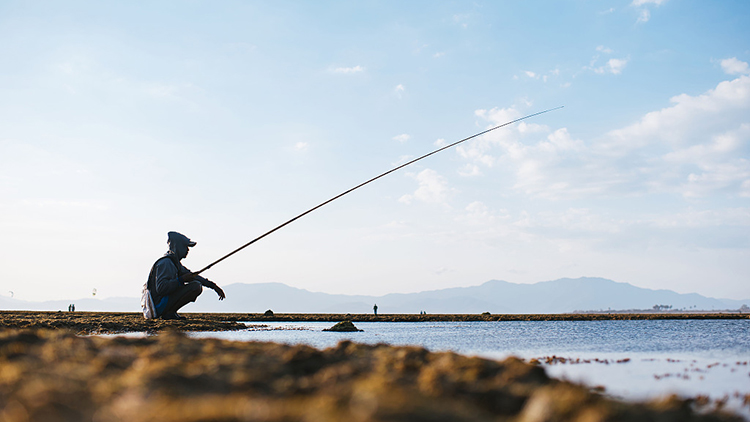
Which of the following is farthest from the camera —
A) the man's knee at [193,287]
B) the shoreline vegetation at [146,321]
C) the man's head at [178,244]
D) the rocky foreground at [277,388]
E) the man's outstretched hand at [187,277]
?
the man's head at [178,244]

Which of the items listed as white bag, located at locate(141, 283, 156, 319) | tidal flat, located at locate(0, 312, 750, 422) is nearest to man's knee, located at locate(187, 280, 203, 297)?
white bag, located at locate(141, 283, 156, 319)

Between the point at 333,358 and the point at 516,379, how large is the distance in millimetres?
3059

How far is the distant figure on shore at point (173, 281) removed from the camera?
25.9 metres

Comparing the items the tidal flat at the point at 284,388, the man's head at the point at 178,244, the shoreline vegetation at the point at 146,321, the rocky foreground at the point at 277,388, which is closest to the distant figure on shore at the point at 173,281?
the man's head at the point at 178,244

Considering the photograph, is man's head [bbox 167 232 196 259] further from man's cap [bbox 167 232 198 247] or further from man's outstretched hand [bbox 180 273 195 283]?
man's outstretched hand [bbox 180 273 195 283]

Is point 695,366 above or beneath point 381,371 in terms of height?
beneath

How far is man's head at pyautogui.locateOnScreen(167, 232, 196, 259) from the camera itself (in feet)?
88.4

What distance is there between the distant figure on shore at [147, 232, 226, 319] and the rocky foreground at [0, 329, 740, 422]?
16440 mm

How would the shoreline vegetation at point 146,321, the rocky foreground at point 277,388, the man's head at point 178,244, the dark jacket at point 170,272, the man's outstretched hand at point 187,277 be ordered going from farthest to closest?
the man's head at point 178,244 < the man's outstretched hand at point 187,277 < the dark jacket at point 170,272 < the shoreline vegetation at point 146,321 < the rocky foreground at point 277,388

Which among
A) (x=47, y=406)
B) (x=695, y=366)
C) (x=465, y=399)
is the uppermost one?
(x=47, y=406)

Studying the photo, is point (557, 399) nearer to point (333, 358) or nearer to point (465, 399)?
point (465, 399)

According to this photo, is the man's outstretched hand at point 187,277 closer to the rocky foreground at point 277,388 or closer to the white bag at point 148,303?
the white bag at point 148,303

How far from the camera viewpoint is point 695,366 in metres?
12.5

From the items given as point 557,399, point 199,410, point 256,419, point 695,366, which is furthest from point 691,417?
point 695,366
